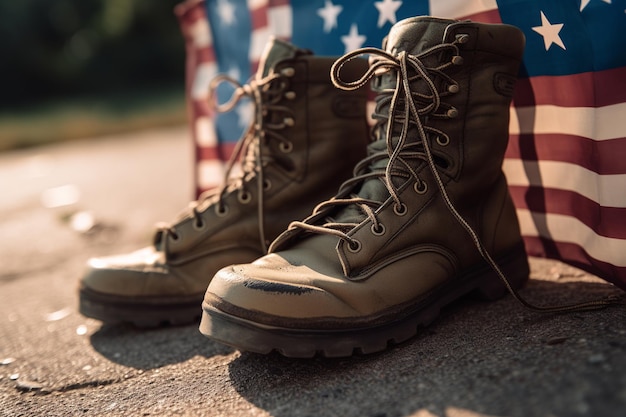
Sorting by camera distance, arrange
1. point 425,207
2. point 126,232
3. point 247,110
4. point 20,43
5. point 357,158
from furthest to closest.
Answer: point 20,43
point 126,232
point 247,110
point 357,158
point 425,207

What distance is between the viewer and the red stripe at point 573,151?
4.61 feet

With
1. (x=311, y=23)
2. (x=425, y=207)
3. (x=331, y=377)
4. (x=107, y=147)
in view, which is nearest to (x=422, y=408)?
(x=331, y=377)

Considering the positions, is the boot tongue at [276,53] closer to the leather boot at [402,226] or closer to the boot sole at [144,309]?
the leather boot at [402,226]

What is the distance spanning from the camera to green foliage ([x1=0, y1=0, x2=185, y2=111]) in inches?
664

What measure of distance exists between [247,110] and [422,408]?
5.17ft

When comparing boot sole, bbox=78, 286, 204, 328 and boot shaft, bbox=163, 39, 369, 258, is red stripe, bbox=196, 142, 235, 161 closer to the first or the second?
boot shaft, bbox=163, 39, 369, 258

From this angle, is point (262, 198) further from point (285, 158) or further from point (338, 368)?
point (338, 368)

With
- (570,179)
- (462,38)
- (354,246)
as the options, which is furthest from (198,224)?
(570,179)

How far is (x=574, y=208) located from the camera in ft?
5.15

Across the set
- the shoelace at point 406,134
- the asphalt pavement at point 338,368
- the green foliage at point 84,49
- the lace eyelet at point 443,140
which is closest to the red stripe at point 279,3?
the shoelace at point 406,134

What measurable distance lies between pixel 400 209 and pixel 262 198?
17.6 inches

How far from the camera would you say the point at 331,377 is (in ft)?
3.99

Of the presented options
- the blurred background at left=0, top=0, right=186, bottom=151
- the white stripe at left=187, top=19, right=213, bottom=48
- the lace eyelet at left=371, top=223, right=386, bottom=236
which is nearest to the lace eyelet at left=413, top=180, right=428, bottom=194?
the lace eyelet at left=371, top=223, right=386, bottom=236

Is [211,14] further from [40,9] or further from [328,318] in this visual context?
[40,9]
